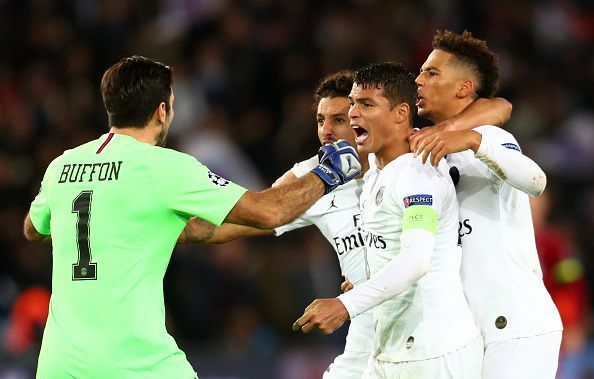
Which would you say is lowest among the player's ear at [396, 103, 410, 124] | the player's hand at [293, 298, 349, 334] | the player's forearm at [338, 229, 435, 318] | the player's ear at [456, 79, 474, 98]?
the player's hand at [293, 298, 349, 334]

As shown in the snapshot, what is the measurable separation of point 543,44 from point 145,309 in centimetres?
959

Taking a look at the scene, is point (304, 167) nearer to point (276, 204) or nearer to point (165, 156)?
point (276, 204)

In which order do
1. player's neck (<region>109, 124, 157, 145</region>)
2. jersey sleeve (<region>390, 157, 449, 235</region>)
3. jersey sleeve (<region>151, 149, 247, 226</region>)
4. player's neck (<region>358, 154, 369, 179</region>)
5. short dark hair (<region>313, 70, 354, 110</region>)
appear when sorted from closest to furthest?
jersey sleeve (<region>151, 149, 247, 226</region>)
jersey sleeve (<region>390, 157, 449, 235</region>)
player's neck (<region>109, 124, 157, 145</region>)
player's neck (<region>358, 154, 369, 179</region>)
short dark hair (<region>313, 70, 354, 110</region>)

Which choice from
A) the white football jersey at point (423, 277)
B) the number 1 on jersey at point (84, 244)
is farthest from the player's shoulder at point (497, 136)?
the number 1 on jersey at point (84, 244)

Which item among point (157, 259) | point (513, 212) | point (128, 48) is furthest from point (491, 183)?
point (128, 48)

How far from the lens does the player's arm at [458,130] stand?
5043 millimetres

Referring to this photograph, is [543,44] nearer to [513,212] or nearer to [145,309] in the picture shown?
[513,212]

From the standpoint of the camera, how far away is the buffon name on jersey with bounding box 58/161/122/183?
499 centimetres

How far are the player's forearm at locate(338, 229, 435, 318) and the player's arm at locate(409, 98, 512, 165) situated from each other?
388mm

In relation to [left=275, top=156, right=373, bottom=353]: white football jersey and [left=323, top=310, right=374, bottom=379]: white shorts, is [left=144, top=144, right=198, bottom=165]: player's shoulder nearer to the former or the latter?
[left=275, top=156, right=373, bottom=353]: white football jersey

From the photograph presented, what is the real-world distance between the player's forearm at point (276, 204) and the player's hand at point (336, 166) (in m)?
0.04

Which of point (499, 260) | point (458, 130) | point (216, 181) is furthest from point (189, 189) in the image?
point (499, 260)

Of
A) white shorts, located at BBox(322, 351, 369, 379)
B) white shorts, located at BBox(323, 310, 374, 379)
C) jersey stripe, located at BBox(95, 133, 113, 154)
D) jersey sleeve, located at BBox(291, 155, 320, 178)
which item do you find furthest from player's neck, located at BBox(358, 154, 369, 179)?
jersey stripe, located at BBox(95, 133, 113, 154)

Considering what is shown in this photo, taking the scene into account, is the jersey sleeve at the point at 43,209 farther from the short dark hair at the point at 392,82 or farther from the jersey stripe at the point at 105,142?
the short dark hair at the point at 392,82
